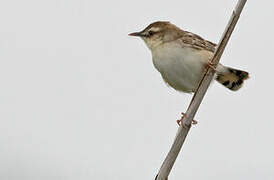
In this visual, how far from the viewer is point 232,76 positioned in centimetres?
473

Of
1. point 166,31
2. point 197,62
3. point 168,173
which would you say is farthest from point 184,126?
point 166,31

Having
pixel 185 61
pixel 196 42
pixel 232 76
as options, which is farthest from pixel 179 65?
pixel 232 76

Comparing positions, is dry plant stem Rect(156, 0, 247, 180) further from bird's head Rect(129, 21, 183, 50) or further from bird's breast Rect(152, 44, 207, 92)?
bird's head Rect(129, 21, 183, 50)

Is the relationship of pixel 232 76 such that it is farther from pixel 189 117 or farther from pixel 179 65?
pixel 189 117

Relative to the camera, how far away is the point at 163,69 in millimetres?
4773

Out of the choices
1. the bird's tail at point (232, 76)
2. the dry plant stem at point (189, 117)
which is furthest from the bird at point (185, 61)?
the dry plant stem at point (189, 117)

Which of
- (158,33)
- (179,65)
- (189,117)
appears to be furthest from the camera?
(158,33)

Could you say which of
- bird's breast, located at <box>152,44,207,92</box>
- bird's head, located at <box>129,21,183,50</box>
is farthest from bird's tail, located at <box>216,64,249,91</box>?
bird's head, located at <box>129,21,183,50</box>

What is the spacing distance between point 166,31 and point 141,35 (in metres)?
0.33

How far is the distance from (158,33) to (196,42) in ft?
1.53

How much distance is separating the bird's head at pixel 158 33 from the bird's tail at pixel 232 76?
59cm

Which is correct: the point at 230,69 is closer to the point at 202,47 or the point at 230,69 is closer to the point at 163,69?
the point at 202,47

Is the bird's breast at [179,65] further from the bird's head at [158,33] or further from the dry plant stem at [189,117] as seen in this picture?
the dry plant stem at [189,117]

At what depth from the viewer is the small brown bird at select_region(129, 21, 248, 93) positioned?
4648 millimetres
